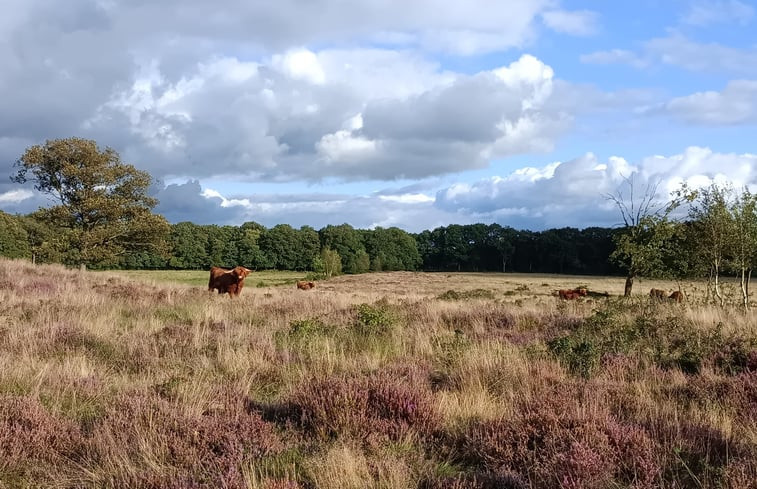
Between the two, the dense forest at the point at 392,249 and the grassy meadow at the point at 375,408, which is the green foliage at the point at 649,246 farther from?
the dense forest at the point at 392,249

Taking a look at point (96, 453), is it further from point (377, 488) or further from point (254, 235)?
point (254, 235)

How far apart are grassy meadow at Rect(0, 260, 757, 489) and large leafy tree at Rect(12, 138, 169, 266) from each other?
1243 inches

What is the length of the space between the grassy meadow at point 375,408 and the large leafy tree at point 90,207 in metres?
31.6

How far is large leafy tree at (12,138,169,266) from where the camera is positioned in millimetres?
38438

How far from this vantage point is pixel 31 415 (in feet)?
15.9

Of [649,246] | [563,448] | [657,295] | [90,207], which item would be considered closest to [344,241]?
[90,207]

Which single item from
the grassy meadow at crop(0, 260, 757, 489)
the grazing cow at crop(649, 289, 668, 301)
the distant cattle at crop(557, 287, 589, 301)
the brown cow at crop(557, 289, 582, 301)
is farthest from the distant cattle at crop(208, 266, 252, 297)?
the brown cow at crop(557, 289, 582, 301)

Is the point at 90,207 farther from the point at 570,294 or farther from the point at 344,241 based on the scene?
the point at 344,241

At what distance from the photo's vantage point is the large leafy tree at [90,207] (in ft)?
126

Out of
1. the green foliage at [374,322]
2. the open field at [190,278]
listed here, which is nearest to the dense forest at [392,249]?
the open field at [190,278]

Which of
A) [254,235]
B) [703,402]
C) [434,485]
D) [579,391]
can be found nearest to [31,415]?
[434,485]

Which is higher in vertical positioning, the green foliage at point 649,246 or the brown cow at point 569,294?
the green foliage at point 649,246

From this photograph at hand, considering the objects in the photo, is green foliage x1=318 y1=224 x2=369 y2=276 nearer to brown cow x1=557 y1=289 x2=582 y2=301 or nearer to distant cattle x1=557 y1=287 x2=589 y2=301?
distant cattle x1=557 y1=287 x2=589 y2=301

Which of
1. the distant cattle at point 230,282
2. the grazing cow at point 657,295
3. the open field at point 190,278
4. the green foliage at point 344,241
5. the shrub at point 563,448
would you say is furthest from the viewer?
the green foliage at point 344,241
